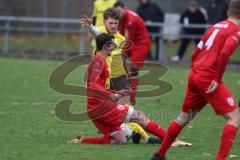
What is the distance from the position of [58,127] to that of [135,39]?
333 centimetres

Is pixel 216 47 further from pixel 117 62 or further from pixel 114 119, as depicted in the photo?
pixel 117 62

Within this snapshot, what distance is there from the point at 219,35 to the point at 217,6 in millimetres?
14246

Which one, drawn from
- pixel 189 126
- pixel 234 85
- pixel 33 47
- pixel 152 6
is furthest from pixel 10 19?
pixel 189 126

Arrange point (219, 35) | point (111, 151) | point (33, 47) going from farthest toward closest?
point (33, 47) < point (111, 151) < point (219, 35)

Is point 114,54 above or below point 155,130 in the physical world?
above

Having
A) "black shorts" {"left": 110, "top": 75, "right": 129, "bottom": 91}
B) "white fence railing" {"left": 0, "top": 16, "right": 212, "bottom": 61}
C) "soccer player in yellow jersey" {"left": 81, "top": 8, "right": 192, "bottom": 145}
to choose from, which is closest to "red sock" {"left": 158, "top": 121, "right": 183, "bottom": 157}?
"soccer player in yellow jersey" {"left": 81, "top": 8, "right": 192, "bottom": 145}

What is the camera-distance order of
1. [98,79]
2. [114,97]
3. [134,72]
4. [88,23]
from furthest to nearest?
[134,72], [88,23], [98,79], [114,97]

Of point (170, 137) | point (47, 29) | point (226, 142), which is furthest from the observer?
point (47, 29)

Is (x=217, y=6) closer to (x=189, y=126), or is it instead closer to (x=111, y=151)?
(x=189, y=126)

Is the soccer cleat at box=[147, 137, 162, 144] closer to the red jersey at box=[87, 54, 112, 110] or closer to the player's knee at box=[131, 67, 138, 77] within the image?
the red jersey at box=[87, 54, 112, 110]

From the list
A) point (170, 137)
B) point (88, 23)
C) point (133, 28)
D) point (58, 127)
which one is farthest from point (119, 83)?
point (133, 28)

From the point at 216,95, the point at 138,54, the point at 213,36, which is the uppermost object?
the point at 213,36

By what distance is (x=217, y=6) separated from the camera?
22.2 metres

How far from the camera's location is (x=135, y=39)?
14.0m
